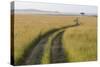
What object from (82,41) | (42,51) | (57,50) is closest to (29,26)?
(42,51)

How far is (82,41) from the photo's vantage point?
7.37 ft

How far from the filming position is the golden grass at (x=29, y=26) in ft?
6.40

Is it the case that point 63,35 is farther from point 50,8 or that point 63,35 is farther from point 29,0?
point 29,0

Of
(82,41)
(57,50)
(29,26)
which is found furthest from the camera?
(82,41)

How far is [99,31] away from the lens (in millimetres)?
2357

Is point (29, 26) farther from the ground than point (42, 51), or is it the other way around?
point (29, 26)

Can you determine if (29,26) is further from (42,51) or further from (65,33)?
(65,33)

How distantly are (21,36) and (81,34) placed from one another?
703 millimetres

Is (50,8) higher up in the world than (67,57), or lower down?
higher up

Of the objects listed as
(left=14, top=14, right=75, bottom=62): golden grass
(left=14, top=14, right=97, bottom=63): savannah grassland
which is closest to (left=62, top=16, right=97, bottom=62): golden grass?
(left=14, top=14, right=97, bottom=63): savannah grassland

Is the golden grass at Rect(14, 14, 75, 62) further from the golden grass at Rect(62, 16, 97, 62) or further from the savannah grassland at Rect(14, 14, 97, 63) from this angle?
the golden grass at Rect(62, 16, 97, 62)

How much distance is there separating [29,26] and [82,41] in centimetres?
65
